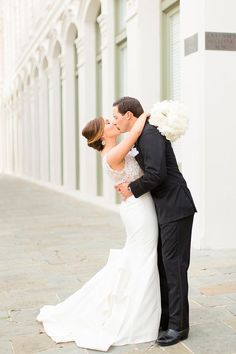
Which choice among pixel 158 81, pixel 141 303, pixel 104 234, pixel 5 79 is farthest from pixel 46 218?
pixel 5 79

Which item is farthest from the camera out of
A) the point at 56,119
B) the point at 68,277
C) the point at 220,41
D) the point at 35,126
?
the point at 35,126

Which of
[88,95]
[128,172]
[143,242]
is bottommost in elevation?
[143,242]

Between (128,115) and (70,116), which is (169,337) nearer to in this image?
(128,115)

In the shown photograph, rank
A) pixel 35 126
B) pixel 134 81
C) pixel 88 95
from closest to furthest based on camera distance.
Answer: pixel 134 81 < pixel 88 95 < pixel 35 126

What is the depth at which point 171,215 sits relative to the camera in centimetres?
395

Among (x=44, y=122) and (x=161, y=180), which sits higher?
(x=44, y=122)

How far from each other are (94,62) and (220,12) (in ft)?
24.8

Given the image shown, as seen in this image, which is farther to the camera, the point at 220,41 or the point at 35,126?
the point at 35,126

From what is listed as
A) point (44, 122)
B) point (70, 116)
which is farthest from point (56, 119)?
point (44, 122)

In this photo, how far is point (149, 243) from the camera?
4094mm

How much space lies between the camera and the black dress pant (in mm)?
3975

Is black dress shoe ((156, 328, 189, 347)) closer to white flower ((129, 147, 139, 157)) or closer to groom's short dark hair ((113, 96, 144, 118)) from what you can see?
white flower ((129, 147, 139, 157))

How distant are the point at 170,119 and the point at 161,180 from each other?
432mm

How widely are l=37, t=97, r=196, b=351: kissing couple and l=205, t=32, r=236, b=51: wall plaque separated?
382cm
